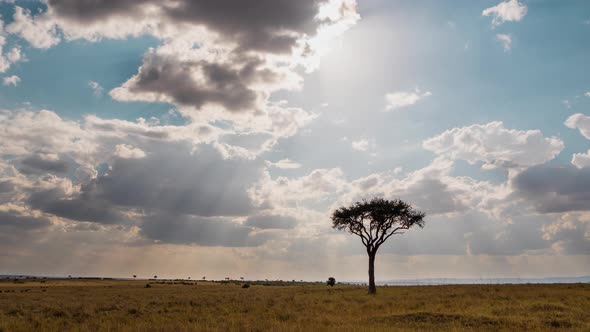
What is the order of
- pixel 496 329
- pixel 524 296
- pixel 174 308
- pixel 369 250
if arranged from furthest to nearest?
pixel 369 250 < pixel 524 296 < pixel 174 308 < pixel 496 329

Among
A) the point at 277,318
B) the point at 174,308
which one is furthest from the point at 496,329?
the point at 174,308

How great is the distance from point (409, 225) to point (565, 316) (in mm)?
39156

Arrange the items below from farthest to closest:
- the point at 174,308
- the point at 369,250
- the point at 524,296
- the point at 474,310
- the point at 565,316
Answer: the point at 369,250, the point at 524,296, the point at 174,308, the point at 474,310, the point at 565,316

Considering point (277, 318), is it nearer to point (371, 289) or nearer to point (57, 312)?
point (57, 312)

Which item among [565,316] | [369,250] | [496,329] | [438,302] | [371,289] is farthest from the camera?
[369,250]

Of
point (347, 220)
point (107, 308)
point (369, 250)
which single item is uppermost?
point (347, 220)

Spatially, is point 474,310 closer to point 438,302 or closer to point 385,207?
point 438,302

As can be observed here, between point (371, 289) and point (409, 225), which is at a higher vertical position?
point (409, 225)

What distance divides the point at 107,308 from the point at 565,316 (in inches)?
1288

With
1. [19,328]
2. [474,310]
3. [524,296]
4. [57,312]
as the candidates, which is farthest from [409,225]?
[19,328]

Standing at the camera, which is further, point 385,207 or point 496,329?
point 385,207

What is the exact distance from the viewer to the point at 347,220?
6656 centimetres

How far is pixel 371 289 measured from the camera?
56.9 meters

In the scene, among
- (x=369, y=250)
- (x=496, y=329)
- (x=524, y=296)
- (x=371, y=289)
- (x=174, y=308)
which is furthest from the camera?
(x=369, y=250)
